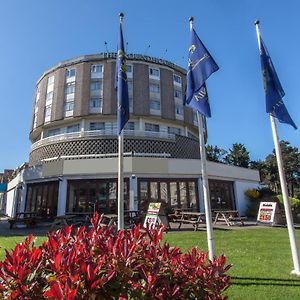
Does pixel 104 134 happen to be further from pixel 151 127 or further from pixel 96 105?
pixel 151 127

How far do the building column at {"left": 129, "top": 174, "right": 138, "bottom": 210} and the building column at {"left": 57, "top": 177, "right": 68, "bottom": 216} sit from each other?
505 centimetres

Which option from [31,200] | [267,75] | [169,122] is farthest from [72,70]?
[267,75]

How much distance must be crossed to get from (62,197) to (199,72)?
63.3ft

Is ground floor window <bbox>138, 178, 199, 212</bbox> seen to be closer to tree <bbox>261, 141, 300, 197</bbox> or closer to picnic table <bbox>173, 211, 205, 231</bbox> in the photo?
picnic table <bbox>173, 211, 205, 231</bbox>

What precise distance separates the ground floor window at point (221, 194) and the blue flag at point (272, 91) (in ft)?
61.6

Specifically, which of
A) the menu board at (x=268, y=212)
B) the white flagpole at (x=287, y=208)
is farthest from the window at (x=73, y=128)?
the white flagpole at (x=287, y=208)

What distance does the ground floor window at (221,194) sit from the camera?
25.6 metres

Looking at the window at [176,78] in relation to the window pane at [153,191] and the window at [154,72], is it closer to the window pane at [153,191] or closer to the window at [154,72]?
the window at [154,72]

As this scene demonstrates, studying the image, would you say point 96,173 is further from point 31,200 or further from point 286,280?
point 286,280

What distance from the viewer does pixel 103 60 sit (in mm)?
41719

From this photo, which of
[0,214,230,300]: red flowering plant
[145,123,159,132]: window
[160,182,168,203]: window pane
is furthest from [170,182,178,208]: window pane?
[0,214,230,300]: red flowering plant

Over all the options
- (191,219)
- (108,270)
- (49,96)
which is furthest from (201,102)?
(49,96)

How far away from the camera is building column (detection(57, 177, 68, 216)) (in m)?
23.4

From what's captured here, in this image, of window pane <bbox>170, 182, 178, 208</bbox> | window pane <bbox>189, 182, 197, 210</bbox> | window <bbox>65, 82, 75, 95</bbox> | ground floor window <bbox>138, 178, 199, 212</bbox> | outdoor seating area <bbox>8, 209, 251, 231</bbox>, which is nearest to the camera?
outdoor seating area <bbox>8, 209, 251, 231</bbox>
